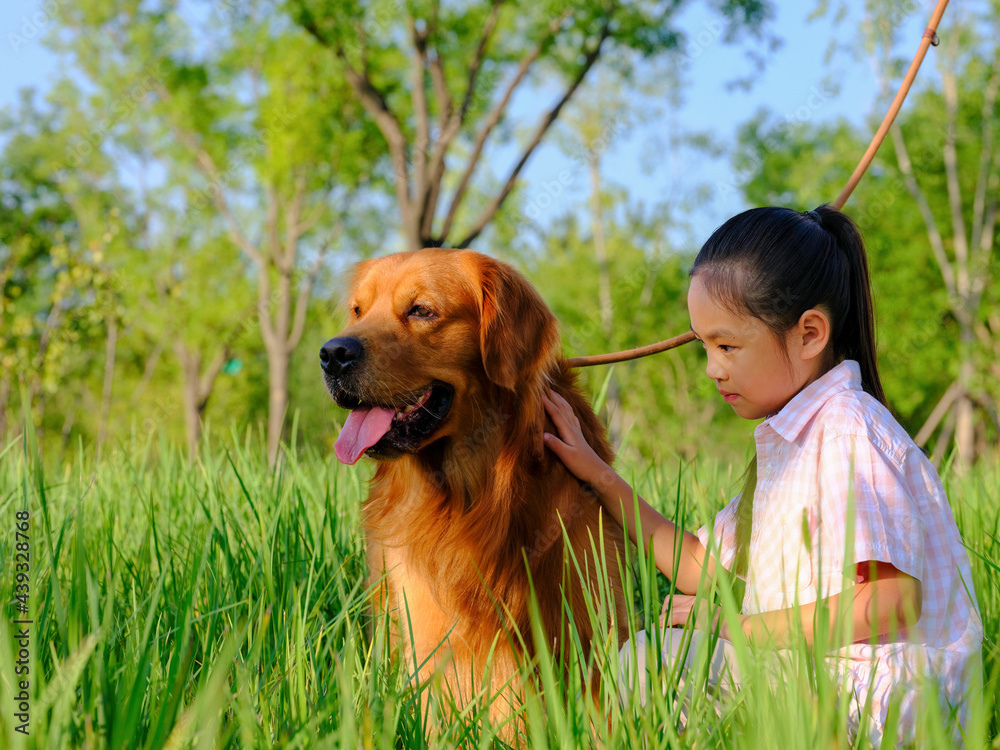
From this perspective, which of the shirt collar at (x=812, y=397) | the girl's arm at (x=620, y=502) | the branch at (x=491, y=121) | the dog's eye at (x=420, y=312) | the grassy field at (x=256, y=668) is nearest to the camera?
the grassy field at (x=256, y=668)

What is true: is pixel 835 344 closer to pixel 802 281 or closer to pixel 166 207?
pixel 802 281

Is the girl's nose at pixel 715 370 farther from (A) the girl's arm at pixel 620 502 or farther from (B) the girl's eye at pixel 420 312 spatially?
(B) the girl's eye at pixel 420 312

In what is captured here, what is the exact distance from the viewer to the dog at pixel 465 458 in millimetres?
2225

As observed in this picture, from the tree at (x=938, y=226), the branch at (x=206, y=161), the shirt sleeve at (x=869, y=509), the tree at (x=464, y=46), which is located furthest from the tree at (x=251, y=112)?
the shirt sleeve at (x=869, y=509)

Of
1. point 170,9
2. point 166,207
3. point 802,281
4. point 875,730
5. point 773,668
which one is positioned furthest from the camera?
point 166,207

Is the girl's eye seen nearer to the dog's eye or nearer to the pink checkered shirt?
the dog's eye

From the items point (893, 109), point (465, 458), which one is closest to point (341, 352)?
point (465, 458)

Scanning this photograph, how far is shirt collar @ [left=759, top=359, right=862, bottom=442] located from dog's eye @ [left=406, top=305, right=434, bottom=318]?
1143mm

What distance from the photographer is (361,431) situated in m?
2.34

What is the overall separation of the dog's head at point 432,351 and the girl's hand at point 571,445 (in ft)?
0.32

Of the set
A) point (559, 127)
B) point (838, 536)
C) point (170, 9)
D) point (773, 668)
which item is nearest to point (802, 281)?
point (838, 536)

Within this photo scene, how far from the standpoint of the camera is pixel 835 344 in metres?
1.96

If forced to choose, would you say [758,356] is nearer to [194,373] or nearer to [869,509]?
[869,509]

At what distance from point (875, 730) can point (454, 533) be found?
125 cm
